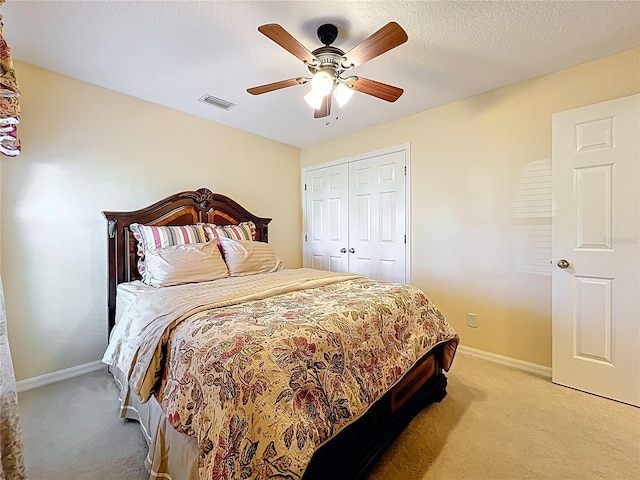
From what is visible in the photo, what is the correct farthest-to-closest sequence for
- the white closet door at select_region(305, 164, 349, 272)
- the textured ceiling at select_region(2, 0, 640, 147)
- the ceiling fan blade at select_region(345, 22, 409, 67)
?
the white closet door at select_region(305, 164, 349, 272), the textured ceiling at select_region(2, 0, 640, 147), the ceiling fan blade at select_region(345, 22, 409, 67)

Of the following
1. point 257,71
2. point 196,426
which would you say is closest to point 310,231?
point 257,71

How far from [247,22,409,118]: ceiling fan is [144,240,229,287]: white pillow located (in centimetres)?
133

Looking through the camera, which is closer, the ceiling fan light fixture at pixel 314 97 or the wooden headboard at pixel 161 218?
the ceiling fan light fixture at pixel 314 97

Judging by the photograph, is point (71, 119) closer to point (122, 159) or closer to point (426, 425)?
point (122, 159)

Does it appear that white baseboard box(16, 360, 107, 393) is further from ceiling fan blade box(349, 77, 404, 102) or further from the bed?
ceiling fan blade box(349, 77, 404, 102)

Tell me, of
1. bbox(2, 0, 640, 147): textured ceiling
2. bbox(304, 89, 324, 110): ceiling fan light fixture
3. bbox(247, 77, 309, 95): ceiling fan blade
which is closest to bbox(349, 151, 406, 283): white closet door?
Answer: bbox(2, 0, 640, 147): textured ceiling

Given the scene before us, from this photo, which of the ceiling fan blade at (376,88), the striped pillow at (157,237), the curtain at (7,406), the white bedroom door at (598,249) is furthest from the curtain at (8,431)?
the white bedroom door at (598,249)

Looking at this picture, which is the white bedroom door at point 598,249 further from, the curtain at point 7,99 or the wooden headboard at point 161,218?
the curtain at point 7,99

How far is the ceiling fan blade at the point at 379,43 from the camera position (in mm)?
1469

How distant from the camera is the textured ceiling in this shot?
1741mm

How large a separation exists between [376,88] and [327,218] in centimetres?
223

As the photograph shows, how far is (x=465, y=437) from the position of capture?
1711 millimetres

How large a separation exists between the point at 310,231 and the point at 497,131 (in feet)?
8.37

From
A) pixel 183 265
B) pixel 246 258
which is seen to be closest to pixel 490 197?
pixel 246 258
